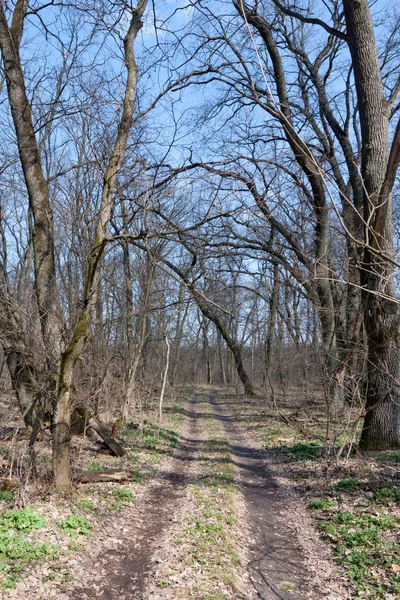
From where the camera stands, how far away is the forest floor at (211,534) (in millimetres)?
4863

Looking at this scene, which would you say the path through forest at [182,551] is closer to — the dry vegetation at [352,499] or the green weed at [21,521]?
the dry vegetation at [352,499]

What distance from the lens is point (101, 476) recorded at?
27.1 ft

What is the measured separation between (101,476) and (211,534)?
9.31ft

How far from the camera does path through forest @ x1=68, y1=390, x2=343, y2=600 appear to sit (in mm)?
4855

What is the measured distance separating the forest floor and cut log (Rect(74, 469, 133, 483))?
11 centimetres

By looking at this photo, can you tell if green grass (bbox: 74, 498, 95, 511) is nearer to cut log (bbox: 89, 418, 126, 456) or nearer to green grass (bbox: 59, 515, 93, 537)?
green grass (bbox: 59, 515, 93, 537)

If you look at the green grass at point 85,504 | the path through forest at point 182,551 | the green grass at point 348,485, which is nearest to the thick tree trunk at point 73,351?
the green grass at point 85,504

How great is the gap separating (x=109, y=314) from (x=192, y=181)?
12775mm

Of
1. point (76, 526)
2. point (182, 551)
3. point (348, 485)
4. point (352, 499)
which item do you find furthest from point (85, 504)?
point (348, 485)

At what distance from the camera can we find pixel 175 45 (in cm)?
938

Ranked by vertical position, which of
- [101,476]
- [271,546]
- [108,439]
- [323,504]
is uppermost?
[108,439]

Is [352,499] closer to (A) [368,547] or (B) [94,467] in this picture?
(A) [368,547]

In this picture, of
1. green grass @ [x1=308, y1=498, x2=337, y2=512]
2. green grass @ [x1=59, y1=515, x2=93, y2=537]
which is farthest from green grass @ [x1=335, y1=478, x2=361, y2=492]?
green grass @ [x1=59, y1=515, x2=93, y2=537]

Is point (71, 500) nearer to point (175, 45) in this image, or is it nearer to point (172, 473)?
point (172, 473)
